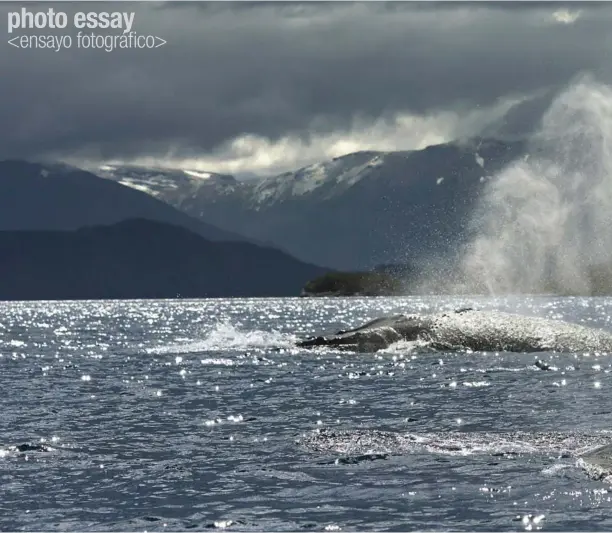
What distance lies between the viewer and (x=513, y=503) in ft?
69.8

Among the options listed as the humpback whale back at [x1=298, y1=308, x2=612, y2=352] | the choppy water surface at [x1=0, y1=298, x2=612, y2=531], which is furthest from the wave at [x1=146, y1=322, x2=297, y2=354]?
the choppy water surface at [x1=0, y1=298, x2=612, y2=531]

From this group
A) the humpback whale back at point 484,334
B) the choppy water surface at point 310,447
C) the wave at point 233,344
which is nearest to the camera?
the choppy water surface at point 310,447

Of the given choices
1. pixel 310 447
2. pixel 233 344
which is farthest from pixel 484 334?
pixel 310 447

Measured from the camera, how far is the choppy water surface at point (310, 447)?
823 inches

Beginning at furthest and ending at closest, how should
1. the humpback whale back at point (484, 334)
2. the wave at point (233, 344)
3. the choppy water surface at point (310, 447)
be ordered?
the wave at point (233, 344) < the humpback whale back at point (484, 334) < the choppy water surface at point (310, 447)

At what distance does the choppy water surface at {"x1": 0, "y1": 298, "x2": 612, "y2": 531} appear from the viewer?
2091 cm

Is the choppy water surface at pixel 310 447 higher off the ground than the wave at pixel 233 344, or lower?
lower

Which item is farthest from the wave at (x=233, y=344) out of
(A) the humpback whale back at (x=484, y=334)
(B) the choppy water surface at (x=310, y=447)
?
(B) the choppy water surface at (x=310, y=447)

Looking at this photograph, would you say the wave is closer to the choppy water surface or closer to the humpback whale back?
the humpback whale back

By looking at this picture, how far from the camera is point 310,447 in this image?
2842 cm

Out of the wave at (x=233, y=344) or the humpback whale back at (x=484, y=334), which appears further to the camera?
the wave at (x=233, y=344)

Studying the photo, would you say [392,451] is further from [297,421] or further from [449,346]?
[449,346]

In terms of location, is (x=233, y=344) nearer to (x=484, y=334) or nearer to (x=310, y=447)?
(x=484, y=334)

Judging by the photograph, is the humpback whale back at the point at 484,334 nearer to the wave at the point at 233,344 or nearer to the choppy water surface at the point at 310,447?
the choppy water surface at the point at 310,447
